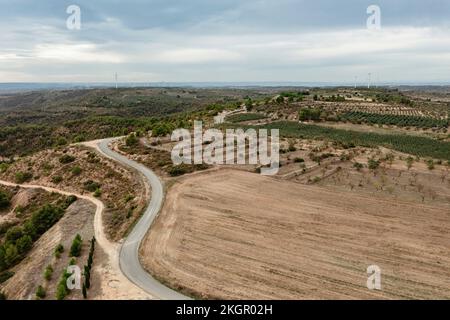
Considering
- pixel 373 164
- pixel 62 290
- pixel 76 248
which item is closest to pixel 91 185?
pixel 76 248

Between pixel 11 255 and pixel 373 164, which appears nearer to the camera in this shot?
pixel 11 255

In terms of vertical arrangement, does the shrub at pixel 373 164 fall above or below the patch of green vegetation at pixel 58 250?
above

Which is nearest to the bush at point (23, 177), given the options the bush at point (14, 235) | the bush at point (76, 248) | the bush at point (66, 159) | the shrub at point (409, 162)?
the bush at point (66, 159)

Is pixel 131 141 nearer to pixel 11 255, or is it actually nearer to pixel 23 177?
pixel 23 177

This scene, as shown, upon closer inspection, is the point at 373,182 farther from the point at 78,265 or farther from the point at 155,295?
the point at 78,265

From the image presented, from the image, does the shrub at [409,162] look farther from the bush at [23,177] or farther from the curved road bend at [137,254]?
the bush at [23,177]

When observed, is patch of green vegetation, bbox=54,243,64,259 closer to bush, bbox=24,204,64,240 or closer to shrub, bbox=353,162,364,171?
bush, bbox=24,204,64,240
